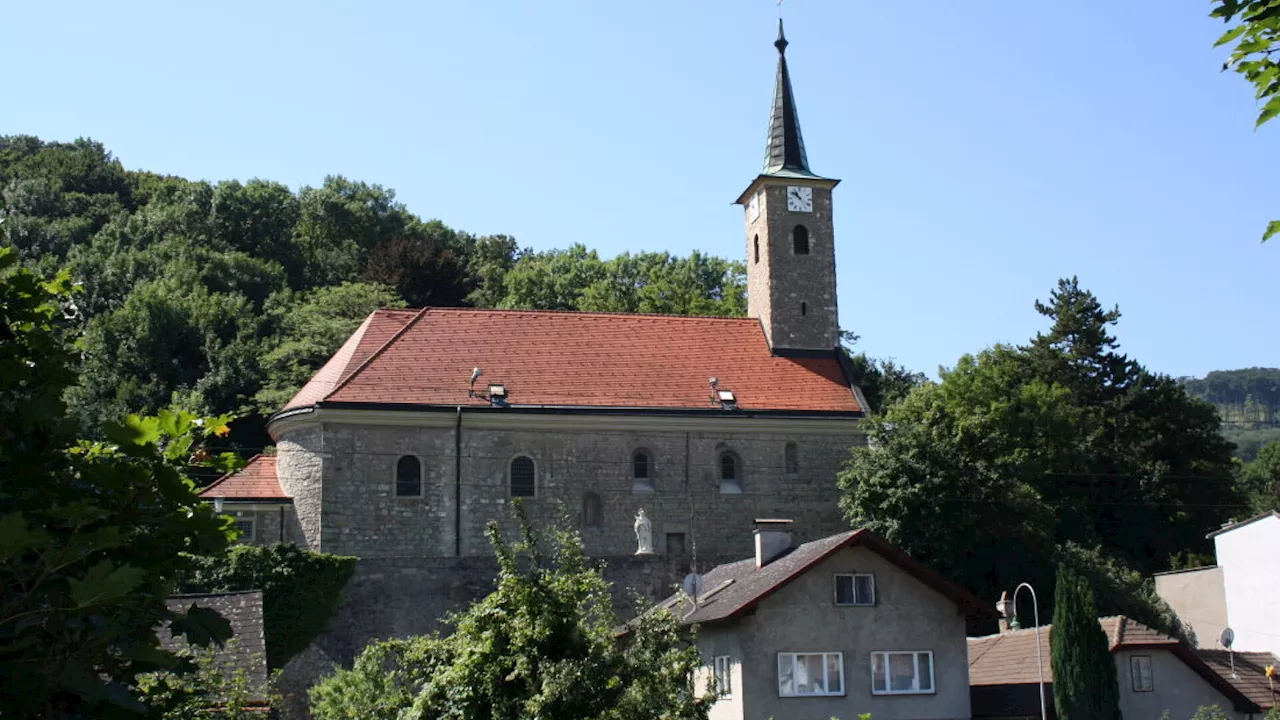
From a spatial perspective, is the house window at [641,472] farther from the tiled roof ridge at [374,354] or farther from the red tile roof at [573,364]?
the tiled roof ridge at [374,354]

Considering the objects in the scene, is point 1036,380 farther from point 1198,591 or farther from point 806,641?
point 806,641

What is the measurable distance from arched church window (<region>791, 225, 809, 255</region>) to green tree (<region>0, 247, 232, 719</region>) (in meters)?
38.6

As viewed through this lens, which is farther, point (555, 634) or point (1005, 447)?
point (1005, 447)

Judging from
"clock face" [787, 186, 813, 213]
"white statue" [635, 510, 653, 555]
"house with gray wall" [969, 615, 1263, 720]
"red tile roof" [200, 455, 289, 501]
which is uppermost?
→ "clock face" [787, 186, 813, 213]

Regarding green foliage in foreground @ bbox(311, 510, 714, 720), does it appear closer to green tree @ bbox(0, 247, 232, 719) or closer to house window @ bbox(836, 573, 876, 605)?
green tree @ bbox(0, 247, 232, 719)

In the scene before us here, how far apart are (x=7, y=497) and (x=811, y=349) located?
39.2 m

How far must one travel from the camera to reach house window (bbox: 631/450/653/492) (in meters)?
41.5

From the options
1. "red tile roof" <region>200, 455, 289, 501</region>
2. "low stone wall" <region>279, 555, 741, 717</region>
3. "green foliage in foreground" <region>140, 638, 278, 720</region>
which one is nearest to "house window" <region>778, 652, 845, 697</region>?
"low stone wall" <region>279, 555, 741, 717</region>

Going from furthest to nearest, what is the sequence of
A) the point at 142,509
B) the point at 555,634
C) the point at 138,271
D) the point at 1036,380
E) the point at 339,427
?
the point at 138,271, the point at 1036,380, the point at 339,427, the point at 555,634, the point at 142,509

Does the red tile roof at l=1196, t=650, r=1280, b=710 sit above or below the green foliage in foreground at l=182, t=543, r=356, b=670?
below

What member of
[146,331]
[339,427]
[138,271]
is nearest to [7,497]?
[339,427]

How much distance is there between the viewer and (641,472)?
4181cm

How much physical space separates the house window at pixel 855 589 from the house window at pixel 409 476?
14.9 m

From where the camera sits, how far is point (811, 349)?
45.3 metres
